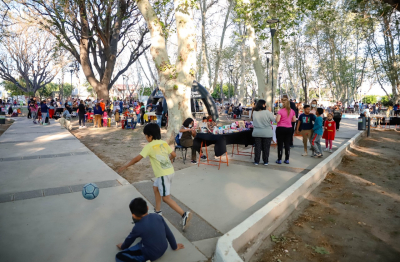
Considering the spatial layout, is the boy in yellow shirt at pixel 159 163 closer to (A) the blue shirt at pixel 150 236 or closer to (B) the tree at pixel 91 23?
(A) the blue shirt at pixel 150 236

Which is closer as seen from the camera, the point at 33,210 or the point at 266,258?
the point at 266,258

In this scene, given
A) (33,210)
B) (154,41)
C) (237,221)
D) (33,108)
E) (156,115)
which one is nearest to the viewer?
(237,221)

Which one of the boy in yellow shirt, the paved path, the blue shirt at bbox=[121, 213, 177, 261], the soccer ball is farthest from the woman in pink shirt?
the blue shirt at bbox=[121, 213, 177, 261]

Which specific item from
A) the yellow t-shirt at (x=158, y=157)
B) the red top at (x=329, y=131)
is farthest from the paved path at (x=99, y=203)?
the red top at (x=329, y=131)

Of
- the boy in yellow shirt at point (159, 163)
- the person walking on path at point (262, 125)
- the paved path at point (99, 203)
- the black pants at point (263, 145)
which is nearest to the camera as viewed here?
the paved path at point (99, 203)

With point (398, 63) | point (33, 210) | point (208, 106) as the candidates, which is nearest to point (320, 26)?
point (398, 63)

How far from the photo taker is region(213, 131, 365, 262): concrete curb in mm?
3078

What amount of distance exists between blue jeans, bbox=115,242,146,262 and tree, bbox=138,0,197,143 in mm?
6140

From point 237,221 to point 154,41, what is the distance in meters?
6.44

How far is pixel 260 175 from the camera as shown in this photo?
21.6 ft

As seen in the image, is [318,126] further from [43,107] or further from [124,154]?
[43,107]

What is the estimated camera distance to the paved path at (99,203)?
3336 millimetres

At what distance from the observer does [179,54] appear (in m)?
8.69

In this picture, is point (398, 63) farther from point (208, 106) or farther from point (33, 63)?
point (33, 63)
